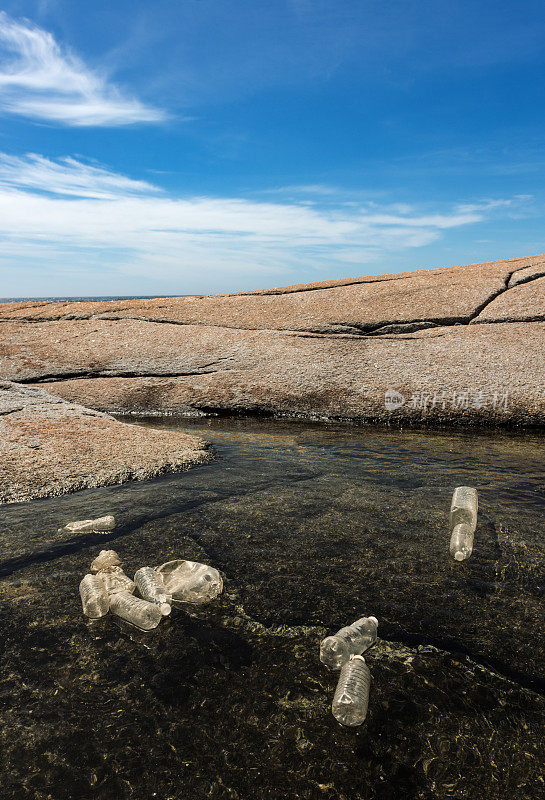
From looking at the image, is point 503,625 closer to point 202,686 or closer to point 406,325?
point 202,686

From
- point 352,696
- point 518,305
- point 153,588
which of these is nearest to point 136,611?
point 153,588

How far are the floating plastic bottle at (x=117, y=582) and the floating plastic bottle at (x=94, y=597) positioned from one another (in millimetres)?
31

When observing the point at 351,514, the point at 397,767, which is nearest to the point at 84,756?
the point at 397,767

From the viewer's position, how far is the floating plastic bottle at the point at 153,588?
3.13 meters

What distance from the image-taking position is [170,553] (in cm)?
391

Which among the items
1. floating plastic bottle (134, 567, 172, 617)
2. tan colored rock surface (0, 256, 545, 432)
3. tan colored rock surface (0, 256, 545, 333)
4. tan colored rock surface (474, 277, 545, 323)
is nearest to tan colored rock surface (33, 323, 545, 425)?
tan colored rock surface (0, 256, 545, 432)

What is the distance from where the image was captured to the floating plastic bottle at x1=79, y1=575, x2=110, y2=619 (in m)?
3.11

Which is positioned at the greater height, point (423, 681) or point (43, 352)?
point (43, 352)

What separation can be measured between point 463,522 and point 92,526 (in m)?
3.20

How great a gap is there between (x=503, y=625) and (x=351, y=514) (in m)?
1.85

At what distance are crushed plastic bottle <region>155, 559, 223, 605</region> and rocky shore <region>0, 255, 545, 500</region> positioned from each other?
3950 mm

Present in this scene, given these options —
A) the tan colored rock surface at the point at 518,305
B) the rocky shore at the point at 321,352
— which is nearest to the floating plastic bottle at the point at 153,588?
the rocky shore at the point at 321,352

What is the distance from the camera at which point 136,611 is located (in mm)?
3045

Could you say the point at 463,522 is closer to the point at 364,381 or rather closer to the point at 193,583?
the point at 193,583
